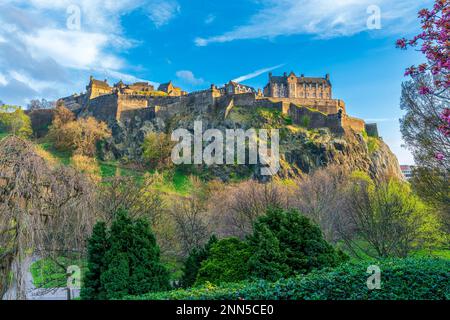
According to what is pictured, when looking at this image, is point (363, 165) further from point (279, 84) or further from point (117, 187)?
point (117, 187)

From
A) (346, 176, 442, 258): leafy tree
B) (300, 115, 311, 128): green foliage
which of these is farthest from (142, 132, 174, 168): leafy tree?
(346, 176, 442, 258): leafy tree

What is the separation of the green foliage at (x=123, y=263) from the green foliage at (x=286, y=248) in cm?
319

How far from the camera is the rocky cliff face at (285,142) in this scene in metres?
57.8

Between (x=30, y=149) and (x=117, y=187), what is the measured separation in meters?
16.4

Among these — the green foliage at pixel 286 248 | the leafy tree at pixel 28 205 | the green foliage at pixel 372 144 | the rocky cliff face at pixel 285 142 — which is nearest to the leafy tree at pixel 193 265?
the green foliage at pixel 286 248

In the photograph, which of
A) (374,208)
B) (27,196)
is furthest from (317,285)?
(374,208)

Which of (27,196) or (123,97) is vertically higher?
(123,97)

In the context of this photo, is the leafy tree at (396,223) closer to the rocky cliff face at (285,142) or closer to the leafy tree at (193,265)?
the leafy tree at (193,265)

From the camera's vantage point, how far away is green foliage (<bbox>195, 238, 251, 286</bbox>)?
40.9ft

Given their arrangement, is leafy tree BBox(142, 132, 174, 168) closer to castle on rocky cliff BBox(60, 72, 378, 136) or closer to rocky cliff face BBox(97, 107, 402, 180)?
rocky cliff face BBox(97, 107, 402, 180)

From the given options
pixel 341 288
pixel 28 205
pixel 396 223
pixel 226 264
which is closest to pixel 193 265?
pixel 226 264

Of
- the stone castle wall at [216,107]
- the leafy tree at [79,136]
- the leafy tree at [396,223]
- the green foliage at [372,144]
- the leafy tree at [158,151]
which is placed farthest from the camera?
the green foliage at [372,144]

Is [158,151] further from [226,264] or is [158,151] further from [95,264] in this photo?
[95,264]

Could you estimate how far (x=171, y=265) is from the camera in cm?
2552
